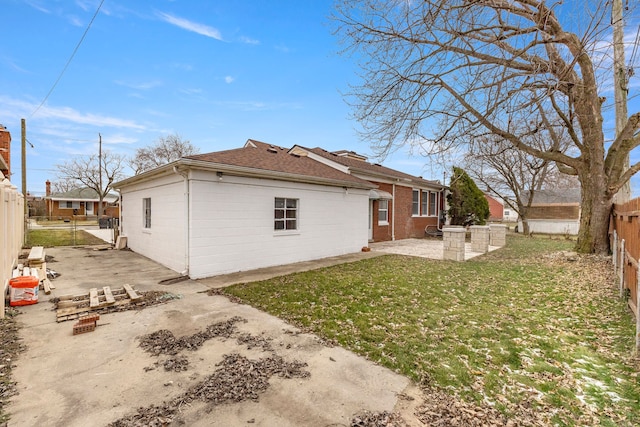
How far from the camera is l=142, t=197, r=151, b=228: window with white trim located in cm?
1010

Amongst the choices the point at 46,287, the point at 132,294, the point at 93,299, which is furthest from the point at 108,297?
the point at 46,287

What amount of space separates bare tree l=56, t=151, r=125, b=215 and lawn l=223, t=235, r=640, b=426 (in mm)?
44231

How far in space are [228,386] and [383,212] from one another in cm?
1382

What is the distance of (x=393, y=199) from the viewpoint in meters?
16.1

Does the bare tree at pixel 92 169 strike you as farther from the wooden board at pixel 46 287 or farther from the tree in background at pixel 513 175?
the tree in background at pixel 513 175

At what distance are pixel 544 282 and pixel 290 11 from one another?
9.77 m

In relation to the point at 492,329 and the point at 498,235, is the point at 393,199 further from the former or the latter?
the point at 492,329

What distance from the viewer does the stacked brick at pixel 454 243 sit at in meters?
9.93

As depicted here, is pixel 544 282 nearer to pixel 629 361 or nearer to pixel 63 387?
pixel 629 361

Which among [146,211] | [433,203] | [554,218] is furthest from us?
[554,218]

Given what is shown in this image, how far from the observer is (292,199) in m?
9.60

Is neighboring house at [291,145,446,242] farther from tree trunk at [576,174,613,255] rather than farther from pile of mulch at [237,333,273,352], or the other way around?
pile of mulch at [237,333,273,352]

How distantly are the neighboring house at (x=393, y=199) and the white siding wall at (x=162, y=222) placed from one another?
7.93 metres

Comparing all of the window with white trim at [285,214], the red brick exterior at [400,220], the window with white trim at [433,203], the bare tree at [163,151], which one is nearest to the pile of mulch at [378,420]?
the window with white trim at [285,214]
